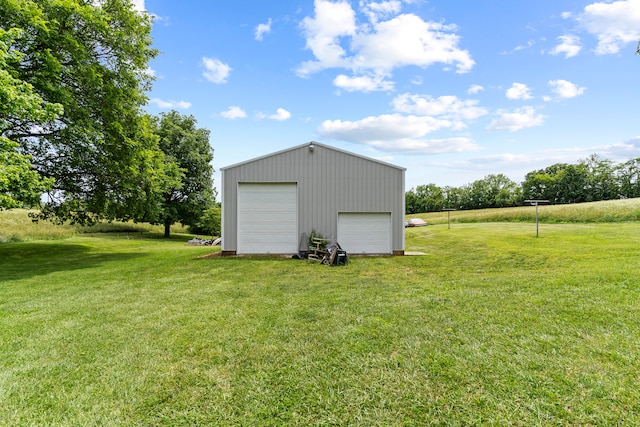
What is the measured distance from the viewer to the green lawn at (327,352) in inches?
90.4

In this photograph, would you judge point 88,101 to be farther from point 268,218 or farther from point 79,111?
point 268,218

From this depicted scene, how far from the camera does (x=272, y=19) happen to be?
449 inches

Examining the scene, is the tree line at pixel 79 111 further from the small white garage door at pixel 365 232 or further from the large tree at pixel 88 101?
the small white garage door at pixel 365 232

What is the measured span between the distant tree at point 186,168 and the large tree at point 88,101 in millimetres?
9117

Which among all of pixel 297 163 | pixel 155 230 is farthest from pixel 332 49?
pixel 155 230

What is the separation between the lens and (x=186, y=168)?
22.3 metres

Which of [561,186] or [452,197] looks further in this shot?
[452,197]

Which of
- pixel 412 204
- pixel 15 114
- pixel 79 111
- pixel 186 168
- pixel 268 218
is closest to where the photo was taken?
pixel 15 114

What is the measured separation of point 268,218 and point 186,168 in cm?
1373

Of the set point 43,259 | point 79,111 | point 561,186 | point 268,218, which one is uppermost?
point 561,186

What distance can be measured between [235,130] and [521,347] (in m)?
13.7

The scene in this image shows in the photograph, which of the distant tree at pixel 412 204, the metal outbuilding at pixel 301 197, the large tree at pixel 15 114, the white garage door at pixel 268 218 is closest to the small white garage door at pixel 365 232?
the metal outbuilding at pixel 301 197

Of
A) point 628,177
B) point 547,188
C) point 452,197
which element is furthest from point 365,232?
point 628,177

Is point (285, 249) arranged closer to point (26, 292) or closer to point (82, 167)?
point (26, 292)
